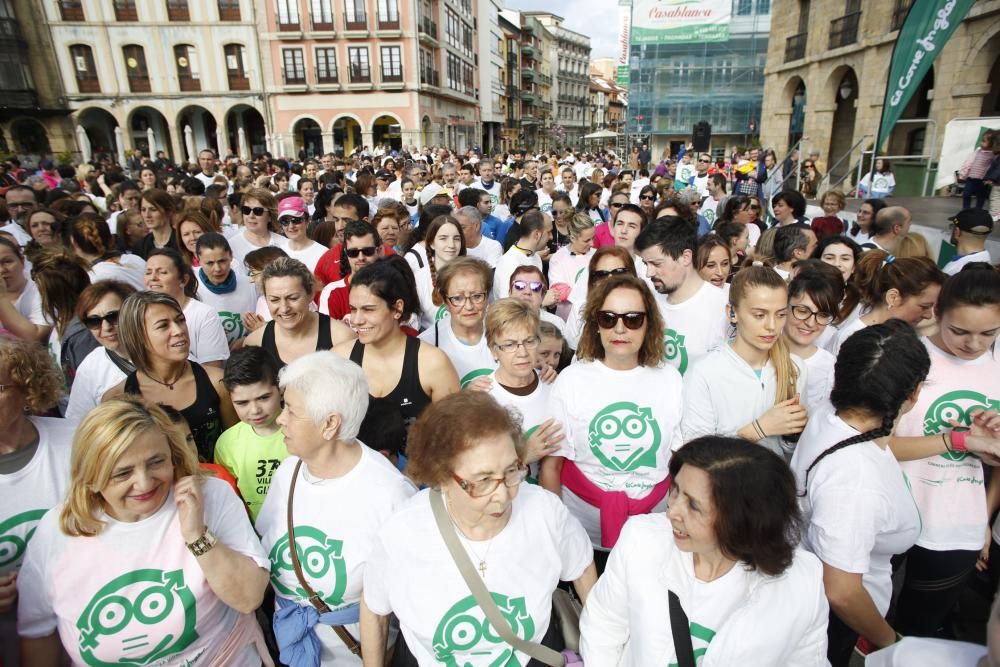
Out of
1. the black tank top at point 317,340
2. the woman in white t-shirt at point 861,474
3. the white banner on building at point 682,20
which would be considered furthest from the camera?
the white banner on building at point 682,20

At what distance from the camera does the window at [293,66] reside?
3438 cm

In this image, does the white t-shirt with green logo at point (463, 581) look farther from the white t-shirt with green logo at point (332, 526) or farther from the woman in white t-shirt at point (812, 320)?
the woman in white t-shirt at point (812, 320)

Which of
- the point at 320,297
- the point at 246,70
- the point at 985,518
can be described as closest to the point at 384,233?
the point at 320,297

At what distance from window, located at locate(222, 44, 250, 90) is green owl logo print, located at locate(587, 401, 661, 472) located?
131 feet

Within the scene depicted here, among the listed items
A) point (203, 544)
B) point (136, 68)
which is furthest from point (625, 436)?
point (136, 68)

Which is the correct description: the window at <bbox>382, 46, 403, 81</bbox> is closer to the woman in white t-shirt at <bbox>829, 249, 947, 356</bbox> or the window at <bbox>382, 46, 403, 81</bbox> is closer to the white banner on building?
the white banner on building

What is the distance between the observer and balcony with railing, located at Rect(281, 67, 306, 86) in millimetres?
34562

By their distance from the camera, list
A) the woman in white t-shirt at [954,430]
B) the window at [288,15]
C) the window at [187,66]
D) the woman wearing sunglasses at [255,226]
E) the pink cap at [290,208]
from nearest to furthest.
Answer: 1. the woman in white t-shirt at [954,430]
2. the pink cap at [290,208]
3. the woman wearing sunglasses at [255,226]
4. the window at [288,15]
5. the window at [187,66]

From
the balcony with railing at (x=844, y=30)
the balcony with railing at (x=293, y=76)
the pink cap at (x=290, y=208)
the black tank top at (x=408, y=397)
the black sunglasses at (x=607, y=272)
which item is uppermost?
the balcony with railing at (x=293, y=76)

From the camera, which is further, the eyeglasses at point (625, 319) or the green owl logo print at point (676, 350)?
the green owl logo print at point (676, 350)

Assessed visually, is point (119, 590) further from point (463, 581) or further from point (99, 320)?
point (99, 320)

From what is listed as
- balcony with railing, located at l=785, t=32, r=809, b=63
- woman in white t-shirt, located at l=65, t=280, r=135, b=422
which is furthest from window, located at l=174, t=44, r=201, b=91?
woman in white t-shirt, located at l=65, t=280, r=135, b=422

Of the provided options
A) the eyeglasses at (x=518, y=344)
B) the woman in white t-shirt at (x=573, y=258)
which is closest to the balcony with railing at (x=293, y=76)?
the woman in white t-shirt at (x=573, y=258)

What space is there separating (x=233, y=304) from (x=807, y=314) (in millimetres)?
4211
